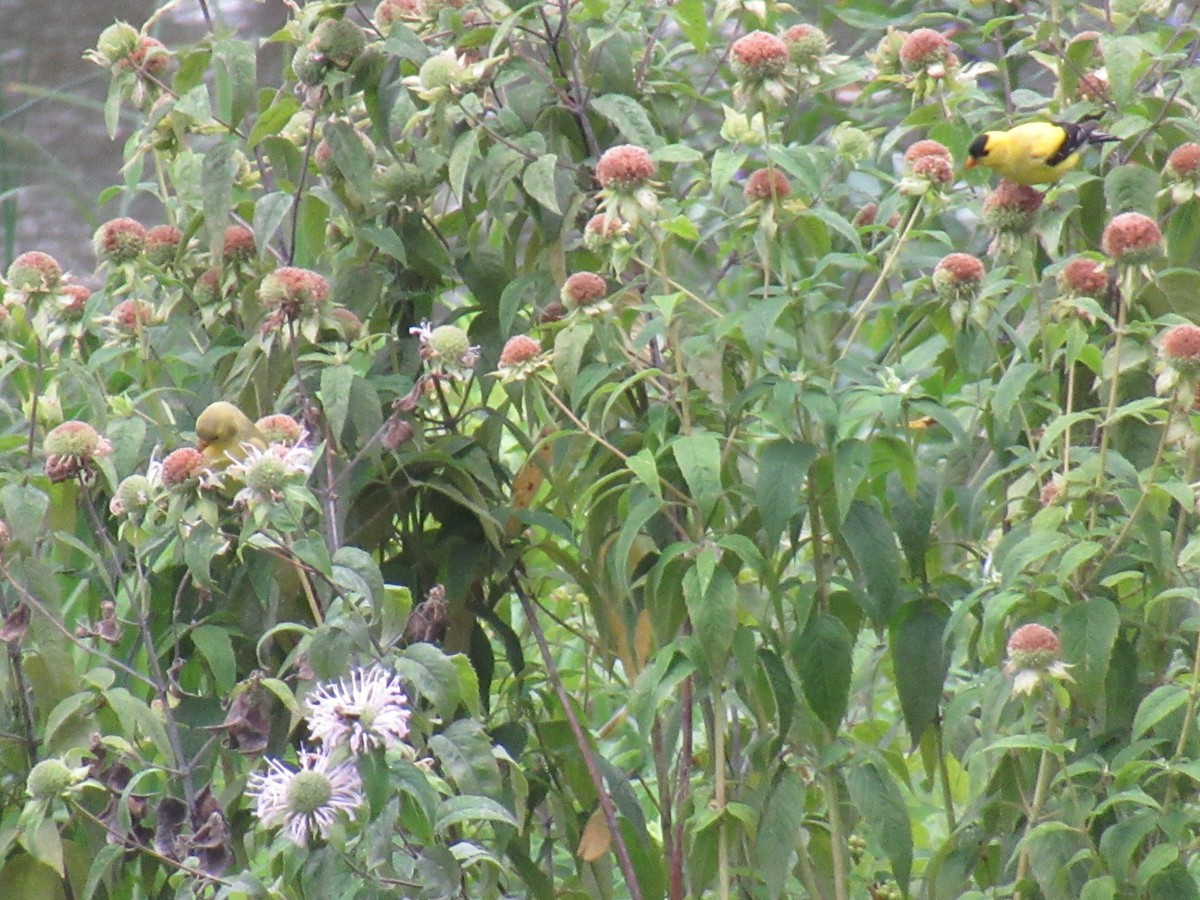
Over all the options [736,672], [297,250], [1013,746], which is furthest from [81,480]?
[1013,746]

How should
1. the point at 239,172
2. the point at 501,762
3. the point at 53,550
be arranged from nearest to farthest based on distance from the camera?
the point at 501,762 < the point at 53,550 < the point at 239,172

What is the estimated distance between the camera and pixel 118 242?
154 cm

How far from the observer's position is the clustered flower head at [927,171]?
1323mm

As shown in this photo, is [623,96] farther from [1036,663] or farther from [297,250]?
[1036,663]

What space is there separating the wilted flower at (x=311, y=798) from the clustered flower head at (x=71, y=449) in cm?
39

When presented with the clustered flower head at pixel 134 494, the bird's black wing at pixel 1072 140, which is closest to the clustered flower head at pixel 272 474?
the clustered flower head at pixel 134 494

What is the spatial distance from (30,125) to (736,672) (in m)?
3.45

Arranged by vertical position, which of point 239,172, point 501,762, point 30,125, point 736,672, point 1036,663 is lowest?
point 30,125

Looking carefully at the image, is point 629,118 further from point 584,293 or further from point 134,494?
point 134,494

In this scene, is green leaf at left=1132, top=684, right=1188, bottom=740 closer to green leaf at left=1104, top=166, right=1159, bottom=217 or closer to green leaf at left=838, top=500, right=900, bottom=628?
green leaf at left=838, top=500, right=900, bottom=628

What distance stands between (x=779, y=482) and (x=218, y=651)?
0.54 m

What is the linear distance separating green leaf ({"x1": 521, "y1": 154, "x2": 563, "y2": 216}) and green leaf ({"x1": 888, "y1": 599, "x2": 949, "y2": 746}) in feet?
1.56

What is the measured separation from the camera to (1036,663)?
3.89ft

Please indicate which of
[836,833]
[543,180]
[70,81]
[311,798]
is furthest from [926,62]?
[70,81]
